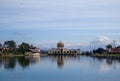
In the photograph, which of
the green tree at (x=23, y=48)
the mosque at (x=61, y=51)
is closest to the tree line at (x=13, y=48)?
the green tree at (x=23, y=48)

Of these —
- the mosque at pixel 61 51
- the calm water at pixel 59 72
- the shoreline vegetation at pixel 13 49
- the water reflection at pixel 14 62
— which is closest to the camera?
the calm water at pixel 59 72

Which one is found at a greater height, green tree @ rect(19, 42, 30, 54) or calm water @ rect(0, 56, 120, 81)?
green tree @ rect(19, 42, 30, 54)

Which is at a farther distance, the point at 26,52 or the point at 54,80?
the point at 26,52

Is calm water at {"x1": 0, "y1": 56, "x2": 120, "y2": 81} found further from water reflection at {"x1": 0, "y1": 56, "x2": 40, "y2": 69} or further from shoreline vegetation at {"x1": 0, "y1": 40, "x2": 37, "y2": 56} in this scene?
shoreline vegetation at {"x1": 0, "y1": 40, "x2": 37, "y2": 56}

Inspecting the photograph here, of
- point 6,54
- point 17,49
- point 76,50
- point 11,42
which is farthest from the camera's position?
point 76,50

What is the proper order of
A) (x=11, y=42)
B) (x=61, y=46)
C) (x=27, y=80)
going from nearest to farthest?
(x=27, y=80) < (x=11, y=42) < (x=61, y=46)

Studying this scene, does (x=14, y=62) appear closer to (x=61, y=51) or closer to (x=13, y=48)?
(x=13, y=48)

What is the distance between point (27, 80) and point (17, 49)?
284 feet

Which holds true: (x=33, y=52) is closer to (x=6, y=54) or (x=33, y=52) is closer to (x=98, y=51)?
(x=6, y=54)

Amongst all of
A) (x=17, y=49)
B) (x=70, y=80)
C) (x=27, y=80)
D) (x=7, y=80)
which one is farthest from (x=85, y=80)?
(x=17, y=49)

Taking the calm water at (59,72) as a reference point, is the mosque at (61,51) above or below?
above

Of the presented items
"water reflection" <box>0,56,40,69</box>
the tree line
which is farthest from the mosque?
"water reflection" <box>0,56,40,69</box>

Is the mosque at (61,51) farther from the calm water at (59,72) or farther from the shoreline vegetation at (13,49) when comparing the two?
the calm water at (59,72)

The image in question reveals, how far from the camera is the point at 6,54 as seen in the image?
101m
